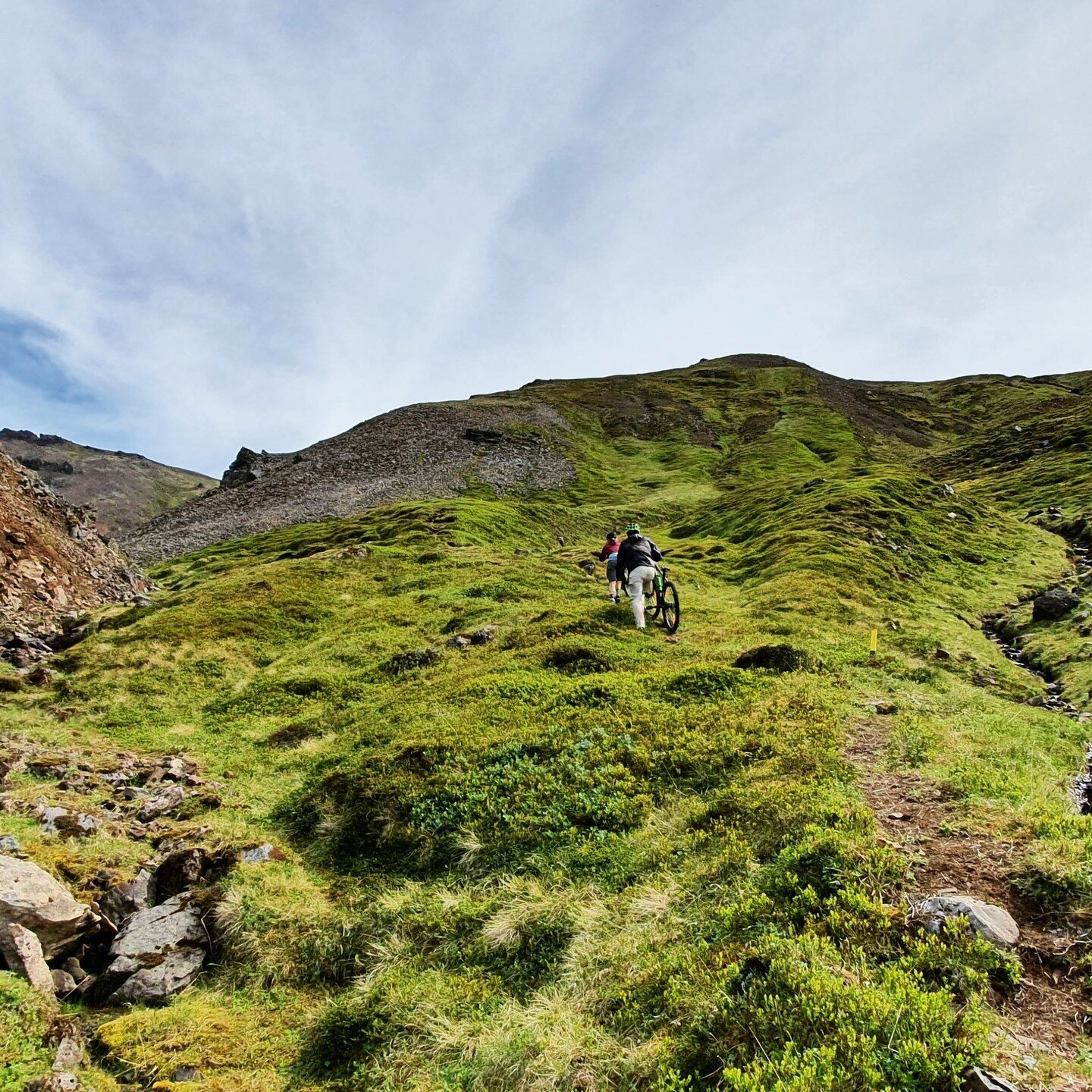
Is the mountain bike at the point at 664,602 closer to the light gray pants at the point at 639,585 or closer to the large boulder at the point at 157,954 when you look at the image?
the light gray pants at the point at 639,585

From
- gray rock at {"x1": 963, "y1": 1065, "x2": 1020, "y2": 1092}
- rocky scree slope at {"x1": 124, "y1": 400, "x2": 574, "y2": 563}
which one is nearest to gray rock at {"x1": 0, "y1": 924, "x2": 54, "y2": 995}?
gray rock at {"x1": 963, "y1": 1065, "x2": 1020, "y2": 1092}

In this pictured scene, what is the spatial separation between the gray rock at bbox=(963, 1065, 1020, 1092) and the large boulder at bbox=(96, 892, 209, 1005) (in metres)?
8.53

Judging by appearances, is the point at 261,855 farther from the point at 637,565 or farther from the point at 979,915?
the point at 637,565

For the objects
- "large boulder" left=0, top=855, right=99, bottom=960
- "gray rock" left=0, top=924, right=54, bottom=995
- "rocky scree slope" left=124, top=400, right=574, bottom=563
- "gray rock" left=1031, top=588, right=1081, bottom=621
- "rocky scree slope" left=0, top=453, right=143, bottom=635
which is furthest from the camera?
"rocky scree slope" left=124, top=400, right=574, bottom=563

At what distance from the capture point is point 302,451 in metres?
96.1

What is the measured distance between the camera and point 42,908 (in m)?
8.15

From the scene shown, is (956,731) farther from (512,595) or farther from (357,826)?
(512,595)

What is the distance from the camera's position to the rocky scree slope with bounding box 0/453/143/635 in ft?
89.9

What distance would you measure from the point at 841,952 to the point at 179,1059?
694 cm

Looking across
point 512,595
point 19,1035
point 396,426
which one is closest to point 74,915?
point 19,1035

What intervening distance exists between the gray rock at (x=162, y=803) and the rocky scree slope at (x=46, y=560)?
17381mm

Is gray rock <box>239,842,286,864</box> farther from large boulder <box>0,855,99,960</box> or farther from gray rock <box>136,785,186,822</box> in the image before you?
gray rock <box>136,785,186,822</box>

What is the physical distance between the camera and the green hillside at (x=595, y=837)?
6164 millimetres

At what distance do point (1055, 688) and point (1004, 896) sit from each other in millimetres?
16744
